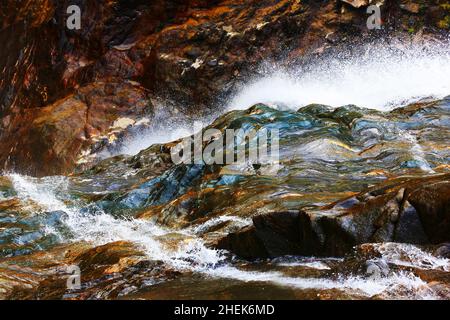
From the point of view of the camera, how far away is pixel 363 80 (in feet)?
42.5

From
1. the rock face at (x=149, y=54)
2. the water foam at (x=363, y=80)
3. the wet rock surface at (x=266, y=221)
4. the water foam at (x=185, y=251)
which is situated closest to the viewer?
the water foam at (x=185, y=251)

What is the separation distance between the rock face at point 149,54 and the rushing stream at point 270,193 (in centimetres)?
146

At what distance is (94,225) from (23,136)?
9070 mm

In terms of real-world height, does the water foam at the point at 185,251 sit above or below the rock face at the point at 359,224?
below

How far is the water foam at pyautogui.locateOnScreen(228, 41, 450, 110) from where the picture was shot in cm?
1180

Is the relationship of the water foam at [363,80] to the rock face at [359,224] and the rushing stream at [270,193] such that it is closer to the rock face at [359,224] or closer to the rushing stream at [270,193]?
the rushing stream at [270,193]

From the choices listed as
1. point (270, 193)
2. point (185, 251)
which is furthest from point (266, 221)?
point (270, 193)

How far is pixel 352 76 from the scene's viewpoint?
13.2m

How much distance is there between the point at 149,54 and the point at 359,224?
12129 millimetres

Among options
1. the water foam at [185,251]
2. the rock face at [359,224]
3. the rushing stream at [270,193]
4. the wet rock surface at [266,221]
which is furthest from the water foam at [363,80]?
the rock face at [359,224]

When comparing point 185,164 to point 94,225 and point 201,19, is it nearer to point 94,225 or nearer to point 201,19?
point 94,225

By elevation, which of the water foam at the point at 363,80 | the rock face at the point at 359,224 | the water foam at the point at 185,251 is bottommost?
the water foam at the point at 185,251

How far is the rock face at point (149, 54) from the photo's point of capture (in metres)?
14.2
